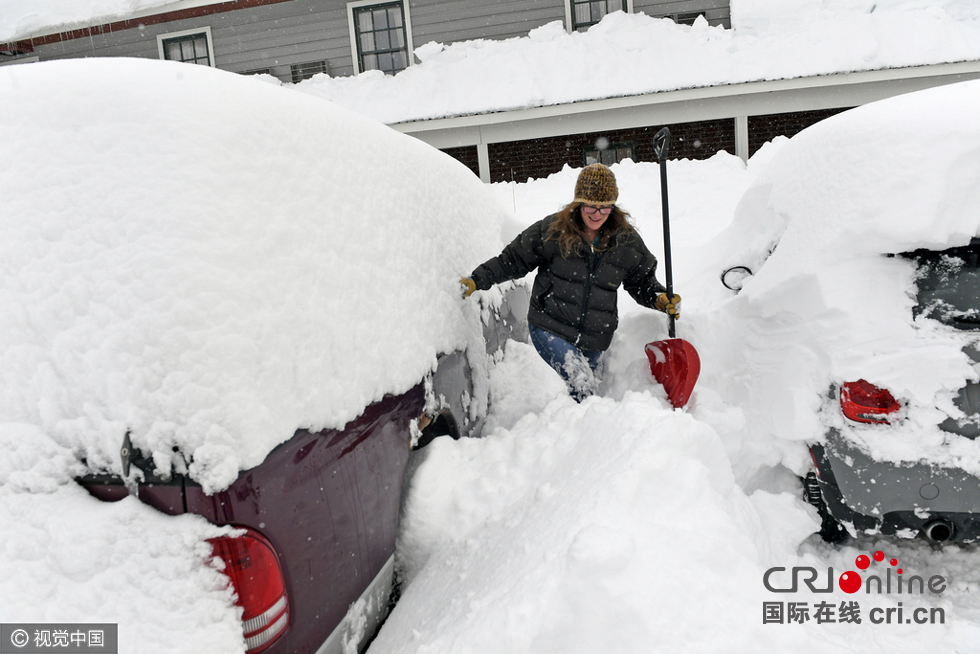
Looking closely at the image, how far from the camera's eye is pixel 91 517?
1.31m

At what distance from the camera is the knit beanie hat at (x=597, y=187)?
3016mm

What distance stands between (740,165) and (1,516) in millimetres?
9811

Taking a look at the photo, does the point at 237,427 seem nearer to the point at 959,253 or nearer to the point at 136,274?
the point at 136,274

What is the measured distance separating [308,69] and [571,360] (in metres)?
12.2

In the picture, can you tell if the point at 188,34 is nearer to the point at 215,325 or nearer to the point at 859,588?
the point at 215,325

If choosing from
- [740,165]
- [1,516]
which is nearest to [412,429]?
[1,516]

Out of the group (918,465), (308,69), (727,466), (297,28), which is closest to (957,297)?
(918,465)

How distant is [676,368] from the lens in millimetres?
3242

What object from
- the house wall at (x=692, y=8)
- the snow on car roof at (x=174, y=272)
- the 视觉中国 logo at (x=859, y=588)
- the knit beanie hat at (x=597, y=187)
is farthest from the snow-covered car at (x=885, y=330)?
the house wall at (x=692, y=8)

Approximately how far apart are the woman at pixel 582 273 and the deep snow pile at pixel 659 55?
8.18m

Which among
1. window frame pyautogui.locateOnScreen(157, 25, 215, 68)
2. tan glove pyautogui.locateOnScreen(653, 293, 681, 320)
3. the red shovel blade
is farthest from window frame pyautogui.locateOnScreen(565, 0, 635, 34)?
the red shovel blade

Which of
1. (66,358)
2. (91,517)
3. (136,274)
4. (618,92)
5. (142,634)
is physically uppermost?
(618,92)

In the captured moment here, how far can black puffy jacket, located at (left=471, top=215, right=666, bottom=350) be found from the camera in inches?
126

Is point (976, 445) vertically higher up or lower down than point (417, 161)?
lower down
